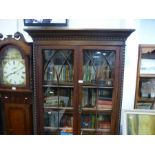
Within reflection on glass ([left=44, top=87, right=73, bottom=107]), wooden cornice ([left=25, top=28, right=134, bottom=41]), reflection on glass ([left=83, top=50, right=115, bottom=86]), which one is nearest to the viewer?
wooden cornice ([left=25, top=28, right=134, bottom=41])

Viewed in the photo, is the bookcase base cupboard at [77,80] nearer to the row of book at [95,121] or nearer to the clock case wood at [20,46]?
the row of book at [95,121]

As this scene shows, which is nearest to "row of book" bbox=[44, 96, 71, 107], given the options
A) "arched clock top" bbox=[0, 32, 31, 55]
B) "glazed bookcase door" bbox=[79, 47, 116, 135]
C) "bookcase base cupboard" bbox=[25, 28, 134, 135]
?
"bookcase base cupboard" bbox=[25, 28, 134, 135]

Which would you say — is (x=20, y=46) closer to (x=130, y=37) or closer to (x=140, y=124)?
(x=130, y=37)

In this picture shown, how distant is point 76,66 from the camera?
5.43 feet

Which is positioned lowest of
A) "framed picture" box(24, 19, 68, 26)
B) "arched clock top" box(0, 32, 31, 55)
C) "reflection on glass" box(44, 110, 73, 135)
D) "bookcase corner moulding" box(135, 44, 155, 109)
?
"reflection on glass" box(44, 110, 73, 135)

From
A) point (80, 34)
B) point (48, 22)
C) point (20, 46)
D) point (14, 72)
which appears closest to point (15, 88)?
point (14, 72)

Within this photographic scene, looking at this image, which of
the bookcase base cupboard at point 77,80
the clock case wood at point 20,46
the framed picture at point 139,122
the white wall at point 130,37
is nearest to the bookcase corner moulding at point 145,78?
the white wall at point 130,37

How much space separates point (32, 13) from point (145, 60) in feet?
5.99

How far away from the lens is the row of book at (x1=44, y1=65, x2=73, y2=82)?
175 centimetres

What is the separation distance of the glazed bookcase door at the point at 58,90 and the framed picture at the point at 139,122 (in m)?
0.60

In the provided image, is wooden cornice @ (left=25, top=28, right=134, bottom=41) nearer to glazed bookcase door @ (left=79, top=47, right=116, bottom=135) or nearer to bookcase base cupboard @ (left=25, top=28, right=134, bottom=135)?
bookcase base cupboard @ (left=25, top=28, right=134, bottom=135)

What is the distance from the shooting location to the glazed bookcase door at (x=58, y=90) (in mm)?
1723

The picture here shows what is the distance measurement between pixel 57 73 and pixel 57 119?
20.9 inches

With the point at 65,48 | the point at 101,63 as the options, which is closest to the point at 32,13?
the point at 65,48
